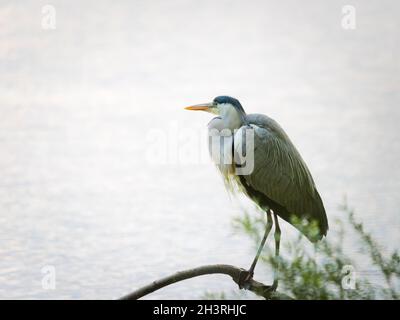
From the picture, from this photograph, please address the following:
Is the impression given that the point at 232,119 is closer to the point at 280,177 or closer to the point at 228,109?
the point at 228,109

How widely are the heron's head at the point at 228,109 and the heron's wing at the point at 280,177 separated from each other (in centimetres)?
4

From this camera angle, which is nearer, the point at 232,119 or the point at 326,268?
A: the point at 326,268

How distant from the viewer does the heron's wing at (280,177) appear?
6.95 ft

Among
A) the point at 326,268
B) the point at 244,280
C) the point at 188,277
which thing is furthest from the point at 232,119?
the point at 326,268

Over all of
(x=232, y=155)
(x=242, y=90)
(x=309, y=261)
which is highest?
(x=242, y=90)

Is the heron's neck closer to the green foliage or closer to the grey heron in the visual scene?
the grey heron

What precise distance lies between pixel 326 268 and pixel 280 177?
0.97 m

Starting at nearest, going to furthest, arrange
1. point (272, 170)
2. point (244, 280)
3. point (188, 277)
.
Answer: point (188, 277), point (244, 280), point (272, 170)

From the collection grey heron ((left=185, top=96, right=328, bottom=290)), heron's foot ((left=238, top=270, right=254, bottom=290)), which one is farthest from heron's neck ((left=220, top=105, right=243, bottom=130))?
heron's foot ((left=238, top=270, right=254, bottom=290))

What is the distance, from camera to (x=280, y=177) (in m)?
2.15
